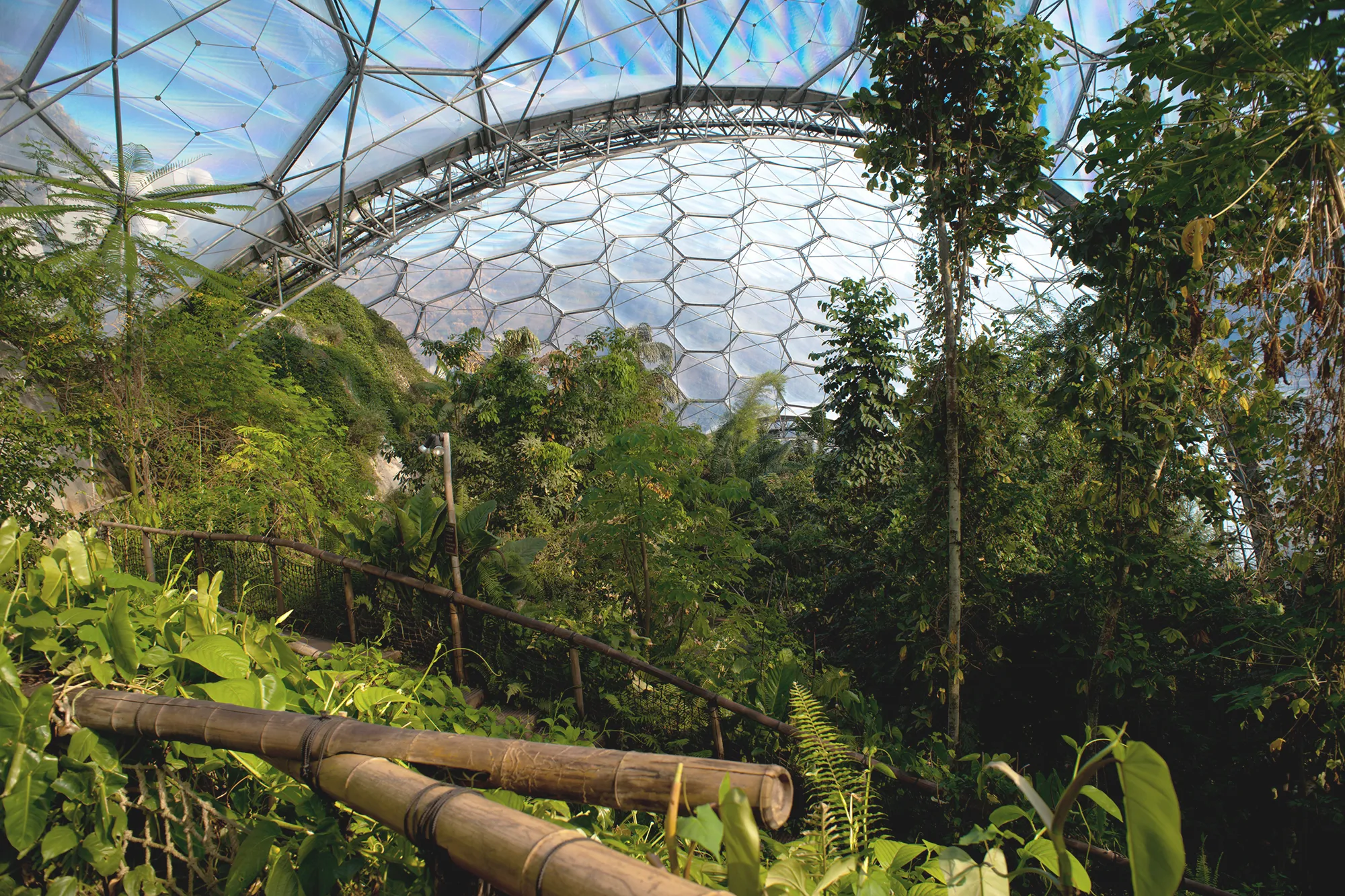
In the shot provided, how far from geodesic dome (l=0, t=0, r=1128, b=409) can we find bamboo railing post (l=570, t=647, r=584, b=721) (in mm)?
4247

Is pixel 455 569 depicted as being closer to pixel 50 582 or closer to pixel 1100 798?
pixel 50 582

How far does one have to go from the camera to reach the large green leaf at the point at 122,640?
6.02 ft

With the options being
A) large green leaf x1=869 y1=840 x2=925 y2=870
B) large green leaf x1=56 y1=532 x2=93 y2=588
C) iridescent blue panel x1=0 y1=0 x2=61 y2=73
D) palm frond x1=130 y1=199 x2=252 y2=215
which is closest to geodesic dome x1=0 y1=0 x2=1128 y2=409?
iridescent blue panel x1=0 y1=0 x2=61 y2=73

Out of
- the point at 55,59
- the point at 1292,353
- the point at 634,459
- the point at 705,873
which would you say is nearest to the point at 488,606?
the point at 634,459

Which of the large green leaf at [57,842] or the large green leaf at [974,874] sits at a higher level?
the large green leaf at [974,874]

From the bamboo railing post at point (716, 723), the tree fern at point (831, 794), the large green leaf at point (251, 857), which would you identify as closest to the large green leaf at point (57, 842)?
the large green leaf at point (251, 857)

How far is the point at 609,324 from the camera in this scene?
26594 millimetres

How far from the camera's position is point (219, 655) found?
1.93 m

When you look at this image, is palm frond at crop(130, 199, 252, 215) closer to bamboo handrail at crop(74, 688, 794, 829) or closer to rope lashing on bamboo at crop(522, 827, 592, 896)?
bamboo handrail at crop(74, 688, 794, 829)

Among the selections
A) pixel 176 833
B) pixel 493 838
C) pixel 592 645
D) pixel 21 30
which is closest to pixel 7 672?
pixel 176 833

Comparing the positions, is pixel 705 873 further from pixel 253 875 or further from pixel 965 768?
pixel 965 768

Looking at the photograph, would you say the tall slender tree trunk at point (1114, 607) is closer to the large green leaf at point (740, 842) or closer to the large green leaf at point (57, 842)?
the large green leaf at point (740, 842)

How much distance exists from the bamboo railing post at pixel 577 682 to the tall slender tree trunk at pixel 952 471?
2479mm

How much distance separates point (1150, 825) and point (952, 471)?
3872mm
